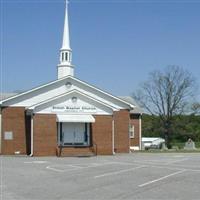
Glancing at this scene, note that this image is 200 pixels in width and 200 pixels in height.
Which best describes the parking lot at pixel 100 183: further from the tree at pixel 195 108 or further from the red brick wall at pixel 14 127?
the tree at pixel 195 108

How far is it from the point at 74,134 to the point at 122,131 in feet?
14.6

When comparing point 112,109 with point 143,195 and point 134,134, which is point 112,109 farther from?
point 143,195

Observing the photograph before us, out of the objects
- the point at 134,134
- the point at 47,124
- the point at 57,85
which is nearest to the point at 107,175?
the point at 47,124

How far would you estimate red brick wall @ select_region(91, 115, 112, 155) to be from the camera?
3922cm

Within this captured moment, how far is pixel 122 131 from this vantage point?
137ft

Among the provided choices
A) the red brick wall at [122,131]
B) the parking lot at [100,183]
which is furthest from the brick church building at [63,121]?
the parking lot at [100,183]

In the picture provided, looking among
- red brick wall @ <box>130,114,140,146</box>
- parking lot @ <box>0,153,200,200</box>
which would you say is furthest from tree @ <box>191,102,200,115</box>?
parking lot @ <box>0,153,200,200</box>

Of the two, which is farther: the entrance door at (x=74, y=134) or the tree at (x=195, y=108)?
the tree at (x=195, y=108)

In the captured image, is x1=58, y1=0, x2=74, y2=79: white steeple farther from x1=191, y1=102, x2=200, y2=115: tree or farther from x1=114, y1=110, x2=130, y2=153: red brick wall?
x1=191, y1=102, x2=200, y2=115: tree

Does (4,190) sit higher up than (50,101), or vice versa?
(50,101)

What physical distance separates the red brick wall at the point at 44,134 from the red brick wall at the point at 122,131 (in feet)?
19.2

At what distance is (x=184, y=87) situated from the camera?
214ft

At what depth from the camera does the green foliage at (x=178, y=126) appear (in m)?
65.1

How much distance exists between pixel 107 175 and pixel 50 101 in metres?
17.7
